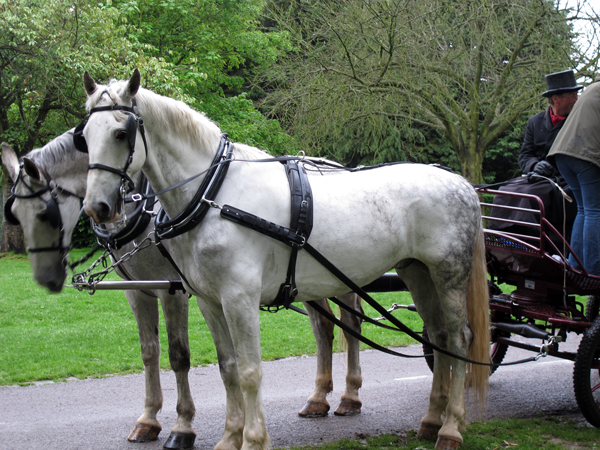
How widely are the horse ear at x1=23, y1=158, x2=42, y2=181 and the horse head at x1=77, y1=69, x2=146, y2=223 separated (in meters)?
0.65

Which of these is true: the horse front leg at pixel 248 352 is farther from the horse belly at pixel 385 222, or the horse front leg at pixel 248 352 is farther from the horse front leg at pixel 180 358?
the horse front leg at pixel 180 358

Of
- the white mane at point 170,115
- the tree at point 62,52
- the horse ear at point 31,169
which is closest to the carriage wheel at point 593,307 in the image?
the white mane at point 170,115

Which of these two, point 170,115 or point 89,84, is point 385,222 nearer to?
point 170,115

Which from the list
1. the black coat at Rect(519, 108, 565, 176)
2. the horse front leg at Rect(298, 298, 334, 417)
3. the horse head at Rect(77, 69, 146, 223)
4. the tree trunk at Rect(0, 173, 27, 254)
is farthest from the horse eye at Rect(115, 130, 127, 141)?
the tree trunk at Rect(0, 173, 27, 254)

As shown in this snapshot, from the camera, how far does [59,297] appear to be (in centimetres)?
910

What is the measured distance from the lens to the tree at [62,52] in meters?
12.4

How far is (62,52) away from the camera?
41.2 ft

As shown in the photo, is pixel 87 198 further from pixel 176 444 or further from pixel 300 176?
pixel 176 444

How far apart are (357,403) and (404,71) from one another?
10159 mm

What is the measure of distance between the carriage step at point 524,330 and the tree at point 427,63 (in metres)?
8.65

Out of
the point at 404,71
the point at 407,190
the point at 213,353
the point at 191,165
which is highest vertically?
the point at 404,71

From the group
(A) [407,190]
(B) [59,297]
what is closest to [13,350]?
(B) [59,297]

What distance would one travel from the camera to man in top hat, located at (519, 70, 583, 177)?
4.38 metres

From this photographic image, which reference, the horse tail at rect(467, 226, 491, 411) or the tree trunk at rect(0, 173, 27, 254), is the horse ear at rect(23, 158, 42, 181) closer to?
the horse tail at rect(467, 226, 491, 411)
